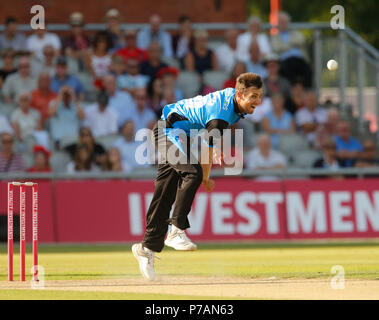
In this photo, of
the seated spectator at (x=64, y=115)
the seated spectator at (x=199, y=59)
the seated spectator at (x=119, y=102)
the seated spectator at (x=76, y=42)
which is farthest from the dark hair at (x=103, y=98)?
the seated spectator at (x=199, y=59)

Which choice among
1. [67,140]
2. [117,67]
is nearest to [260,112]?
[117,67]

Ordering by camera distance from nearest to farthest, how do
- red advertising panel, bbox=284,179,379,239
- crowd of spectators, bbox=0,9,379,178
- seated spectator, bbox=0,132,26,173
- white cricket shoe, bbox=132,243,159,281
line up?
white cricket shoe, bbox=132,243,159,281, red advertising panel, bbox=284,179,379,239, seated spectator, bbox=0,132,26,173, crowd of spectators, bbox=0,9,379,178

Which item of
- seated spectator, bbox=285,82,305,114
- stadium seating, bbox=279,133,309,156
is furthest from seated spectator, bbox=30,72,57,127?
seated spectator, bbox=285,82,305,114

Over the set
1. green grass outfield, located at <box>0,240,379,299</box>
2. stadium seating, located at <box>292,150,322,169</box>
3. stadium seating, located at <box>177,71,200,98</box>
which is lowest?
green grass outfield, located at <box>0,240,379,299</box>

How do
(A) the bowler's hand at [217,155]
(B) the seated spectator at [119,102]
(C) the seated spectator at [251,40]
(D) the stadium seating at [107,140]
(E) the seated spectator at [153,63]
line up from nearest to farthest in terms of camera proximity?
(A) the bowler's hand at [217,155] → (D) the stadium seating at [107,140] → (B) the seated spectator at [119,102] → (E) the seated spectator at [153,63] → (C) the seated spectator at [251,40]

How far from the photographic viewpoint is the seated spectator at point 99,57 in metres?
20.0

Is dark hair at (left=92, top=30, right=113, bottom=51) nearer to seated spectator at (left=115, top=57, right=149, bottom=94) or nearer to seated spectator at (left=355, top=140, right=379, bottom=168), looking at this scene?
seated spectator at (left=115, top=57, right=149, bottom=94)

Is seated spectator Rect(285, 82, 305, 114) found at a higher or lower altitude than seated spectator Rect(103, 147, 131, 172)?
higher

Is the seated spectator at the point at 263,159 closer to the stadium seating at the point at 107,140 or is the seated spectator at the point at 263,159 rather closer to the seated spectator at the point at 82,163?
the stadium seating at the point at 107,140

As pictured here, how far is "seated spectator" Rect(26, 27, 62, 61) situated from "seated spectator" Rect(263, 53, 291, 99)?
462 centimetres

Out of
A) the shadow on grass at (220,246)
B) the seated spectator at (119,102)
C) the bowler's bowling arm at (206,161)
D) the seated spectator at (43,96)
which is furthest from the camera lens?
the seated spectator at (119,102)

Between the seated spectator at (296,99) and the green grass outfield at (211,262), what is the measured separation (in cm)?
368

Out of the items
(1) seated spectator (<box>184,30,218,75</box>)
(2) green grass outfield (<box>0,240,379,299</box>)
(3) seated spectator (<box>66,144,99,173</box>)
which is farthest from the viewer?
(1) seated spectator (<box>184,30,218,75</box>)

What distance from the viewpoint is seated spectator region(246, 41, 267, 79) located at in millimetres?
20391
